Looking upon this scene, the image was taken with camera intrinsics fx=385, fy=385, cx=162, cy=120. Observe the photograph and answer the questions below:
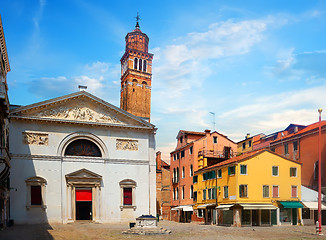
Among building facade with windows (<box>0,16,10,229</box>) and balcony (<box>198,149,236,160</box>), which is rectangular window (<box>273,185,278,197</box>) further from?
building facade with windows (<box>0,16,10,229</box>)

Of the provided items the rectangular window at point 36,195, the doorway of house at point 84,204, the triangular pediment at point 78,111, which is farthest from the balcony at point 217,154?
the rectangular window at point 36,195

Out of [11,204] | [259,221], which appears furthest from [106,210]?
[259,221]

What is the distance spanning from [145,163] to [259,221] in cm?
1303

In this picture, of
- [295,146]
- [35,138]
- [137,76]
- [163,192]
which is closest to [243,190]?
[295,146]

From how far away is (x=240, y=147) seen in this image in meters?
59.6

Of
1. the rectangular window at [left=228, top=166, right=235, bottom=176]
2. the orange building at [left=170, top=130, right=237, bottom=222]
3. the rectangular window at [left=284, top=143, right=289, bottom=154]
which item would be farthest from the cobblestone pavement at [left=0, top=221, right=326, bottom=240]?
the rectangular window at [left=284, top=143, right=289, bottom=154]

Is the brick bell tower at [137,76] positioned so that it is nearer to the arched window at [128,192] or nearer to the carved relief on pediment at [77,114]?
the carved relief on pediment at [77,114]

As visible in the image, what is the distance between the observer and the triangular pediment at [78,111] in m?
37.3

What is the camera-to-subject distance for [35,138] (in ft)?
123

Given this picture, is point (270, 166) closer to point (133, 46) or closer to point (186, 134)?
point (186, 134)

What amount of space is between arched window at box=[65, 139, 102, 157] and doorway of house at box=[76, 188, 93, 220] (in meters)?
3.59

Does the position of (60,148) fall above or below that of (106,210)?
above

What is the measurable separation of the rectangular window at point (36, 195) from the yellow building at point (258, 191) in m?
17.3

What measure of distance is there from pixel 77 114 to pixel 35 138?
4.69 meters
